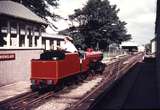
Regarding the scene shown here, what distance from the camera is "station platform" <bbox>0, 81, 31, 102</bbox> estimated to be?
19.0 metres

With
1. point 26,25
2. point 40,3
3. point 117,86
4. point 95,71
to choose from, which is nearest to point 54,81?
point 117,86

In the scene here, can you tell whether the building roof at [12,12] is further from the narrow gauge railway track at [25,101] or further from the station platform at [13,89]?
the narrow gauge railway track at [25,101]

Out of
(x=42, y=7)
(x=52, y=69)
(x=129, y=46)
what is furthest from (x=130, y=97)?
(x=129, y=46)

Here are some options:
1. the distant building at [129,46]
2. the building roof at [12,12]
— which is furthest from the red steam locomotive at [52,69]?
the distant building at [129,46]

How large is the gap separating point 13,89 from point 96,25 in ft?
148

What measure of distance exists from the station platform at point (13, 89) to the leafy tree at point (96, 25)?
40.9 metres

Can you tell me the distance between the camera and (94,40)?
6394 cm

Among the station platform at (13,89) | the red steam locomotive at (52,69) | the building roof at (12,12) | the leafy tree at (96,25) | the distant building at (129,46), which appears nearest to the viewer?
the station platform at (13,89)

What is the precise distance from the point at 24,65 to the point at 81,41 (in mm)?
39013

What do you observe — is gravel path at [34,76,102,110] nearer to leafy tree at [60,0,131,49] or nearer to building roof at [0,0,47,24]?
building roof at [0,0,47,24]

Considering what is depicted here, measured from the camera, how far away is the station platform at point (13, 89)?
19.0 metres

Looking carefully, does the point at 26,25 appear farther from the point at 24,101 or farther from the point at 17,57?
the point at 24,101

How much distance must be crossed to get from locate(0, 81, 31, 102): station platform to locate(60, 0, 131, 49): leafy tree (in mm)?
40850

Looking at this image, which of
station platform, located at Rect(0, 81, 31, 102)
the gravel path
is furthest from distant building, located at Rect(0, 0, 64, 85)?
the gravel path
